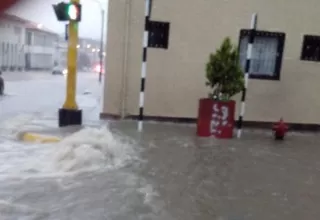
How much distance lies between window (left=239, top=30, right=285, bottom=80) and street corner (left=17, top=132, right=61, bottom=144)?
4.79 metres

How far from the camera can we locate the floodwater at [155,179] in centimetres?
353

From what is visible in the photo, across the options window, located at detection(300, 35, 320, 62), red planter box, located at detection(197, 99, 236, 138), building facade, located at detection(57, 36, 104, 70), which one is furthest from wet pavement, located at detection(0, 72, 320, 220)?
window, located at detection(300, 35, 320, 62)

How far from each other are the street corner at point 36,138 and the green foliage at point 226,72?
10.4 ft

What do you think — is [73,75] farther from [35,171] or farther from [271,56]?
[271,56]

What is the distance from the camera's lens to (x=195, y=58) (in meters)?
8.64

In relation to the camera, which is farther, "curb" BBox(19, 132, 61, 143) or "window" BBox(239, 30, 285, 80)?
"window" BBox(239, 30, 285, 80)

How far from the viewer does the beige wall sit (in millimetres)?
8492

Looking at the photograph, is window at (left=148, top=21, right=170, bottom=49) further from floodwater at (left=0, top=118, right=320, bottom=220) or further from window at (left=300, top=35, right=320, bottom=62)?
window at (left=300, top=35, right=320, bottom=62)

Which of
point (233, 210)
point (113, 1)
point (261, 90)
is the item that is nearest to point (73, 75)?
point (113, 1)

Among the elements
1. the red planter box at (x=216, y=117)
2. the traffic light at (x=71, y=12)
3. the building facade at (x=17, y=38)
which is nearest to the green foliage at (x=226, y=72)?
the red planter box at (x=216, y=117)

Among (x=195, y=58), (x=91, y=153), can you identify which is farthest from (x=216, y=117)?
(x=91, y=153)

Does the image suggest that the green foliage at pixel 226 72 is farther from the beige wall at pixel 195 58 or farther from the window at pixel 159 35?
the window at pixel 159 35

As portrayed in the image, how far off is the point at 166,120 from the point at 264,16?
3349mm

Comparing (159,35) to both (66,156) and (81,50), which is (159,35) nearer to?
(81,50)
